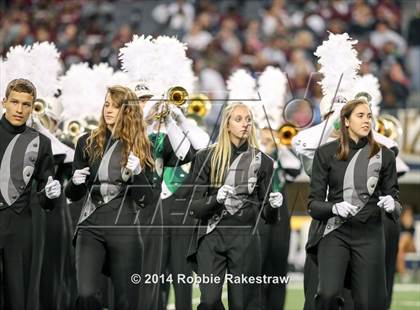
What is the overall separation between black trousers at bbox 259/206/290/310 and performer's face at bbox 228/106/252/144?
4.24ft

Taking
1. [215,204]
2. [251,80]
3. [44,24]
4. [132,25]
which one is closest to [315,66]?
[132,25]

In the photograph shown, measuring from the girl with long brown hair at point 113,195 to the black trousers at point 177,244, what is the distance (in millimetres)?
1205

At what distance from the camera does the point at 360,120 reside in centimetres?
719

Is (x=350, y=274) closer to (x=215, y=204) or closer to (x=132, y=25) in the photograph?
(x=215, y=204)

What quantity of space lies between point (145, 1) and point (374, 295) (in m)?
12.9

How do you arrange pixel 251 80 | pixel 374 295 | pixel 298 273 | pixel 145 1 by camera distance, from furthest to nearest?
pixel 145 1
pixel 298 273
pixel 251 80
pixel 374 295

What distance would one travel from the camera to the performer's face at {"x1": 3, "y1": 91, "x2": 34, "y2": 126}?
7.18m

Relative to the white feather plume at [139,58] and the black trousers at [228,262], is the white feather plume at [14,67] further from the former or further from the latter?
the black trousers at [228,262]

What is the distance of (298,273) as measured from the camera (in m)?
15.3

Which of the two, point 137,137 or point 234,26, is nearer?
point 137,137

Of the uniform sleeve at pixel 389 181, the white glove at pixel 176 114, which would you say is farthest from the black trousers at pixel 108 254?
the uniform sleeve at pixel 389 181

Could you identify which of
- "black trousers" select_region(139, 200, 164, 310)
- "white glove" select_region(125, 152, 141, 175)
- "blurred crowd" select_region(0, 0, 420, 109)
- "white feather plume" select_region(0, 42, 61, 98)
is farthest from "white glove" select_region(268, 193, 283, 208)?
"blurred crowd" select_region(0, 0, 420, 109)

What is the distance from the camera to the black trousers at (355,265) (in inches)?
275

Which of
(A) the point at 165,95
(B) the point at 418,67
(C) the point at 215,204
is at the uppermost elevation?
(B) the point at 418,67
